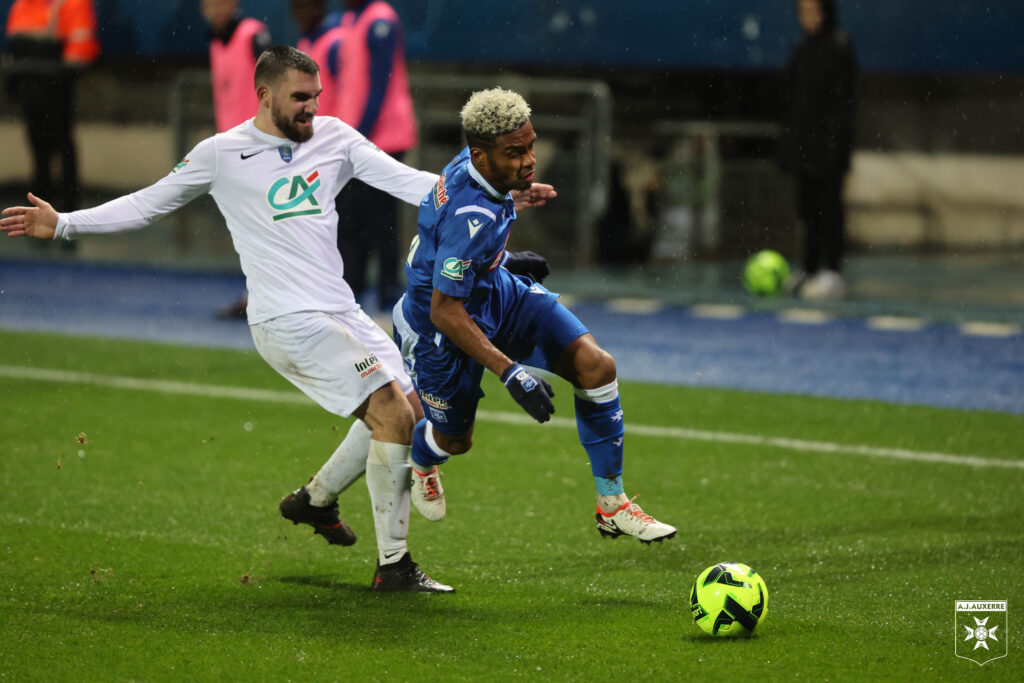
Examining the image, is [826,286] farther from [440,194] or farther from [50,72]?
[50,72]

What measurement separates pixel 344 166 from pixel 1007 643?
9.62ft

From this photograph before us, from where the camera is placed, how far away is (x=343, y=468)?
17.5 feet

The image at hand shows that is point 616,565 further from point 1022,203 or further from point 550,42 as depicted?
point 1022,203

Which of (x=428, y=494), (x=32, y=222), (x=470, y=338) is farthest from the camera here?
(x=428, y=494)

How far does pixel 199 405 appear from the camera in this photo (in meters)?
8.55

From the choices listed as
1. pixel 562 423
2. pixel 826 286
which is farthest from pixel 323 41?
pixel 826 286

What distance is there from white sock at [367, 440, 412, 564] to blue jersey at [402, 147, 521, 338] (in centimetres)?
46

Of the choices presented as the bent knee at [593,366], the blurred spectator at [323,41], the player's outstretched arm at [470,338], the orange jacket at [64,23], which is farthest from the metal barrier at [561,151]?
the player's outstretched arm at [470,338]

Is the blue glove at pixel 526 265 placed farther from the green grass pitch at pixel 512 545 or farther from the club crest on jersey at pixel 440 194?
the green grass pitch at pixel 512 545

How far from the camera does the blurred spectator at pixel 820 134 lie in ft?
39.9

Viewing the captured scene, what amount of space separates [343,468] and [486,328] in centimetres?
81

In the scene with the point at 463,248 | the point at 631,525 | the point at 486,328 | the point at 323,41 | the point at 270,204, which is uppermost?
the point at 323,41

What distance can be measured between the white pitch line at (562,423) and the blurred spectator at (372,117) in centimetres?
165

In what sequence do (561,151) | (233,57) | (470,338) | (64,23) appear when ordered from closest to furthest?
(470,338), (233,57), (561,151), (64,23)
